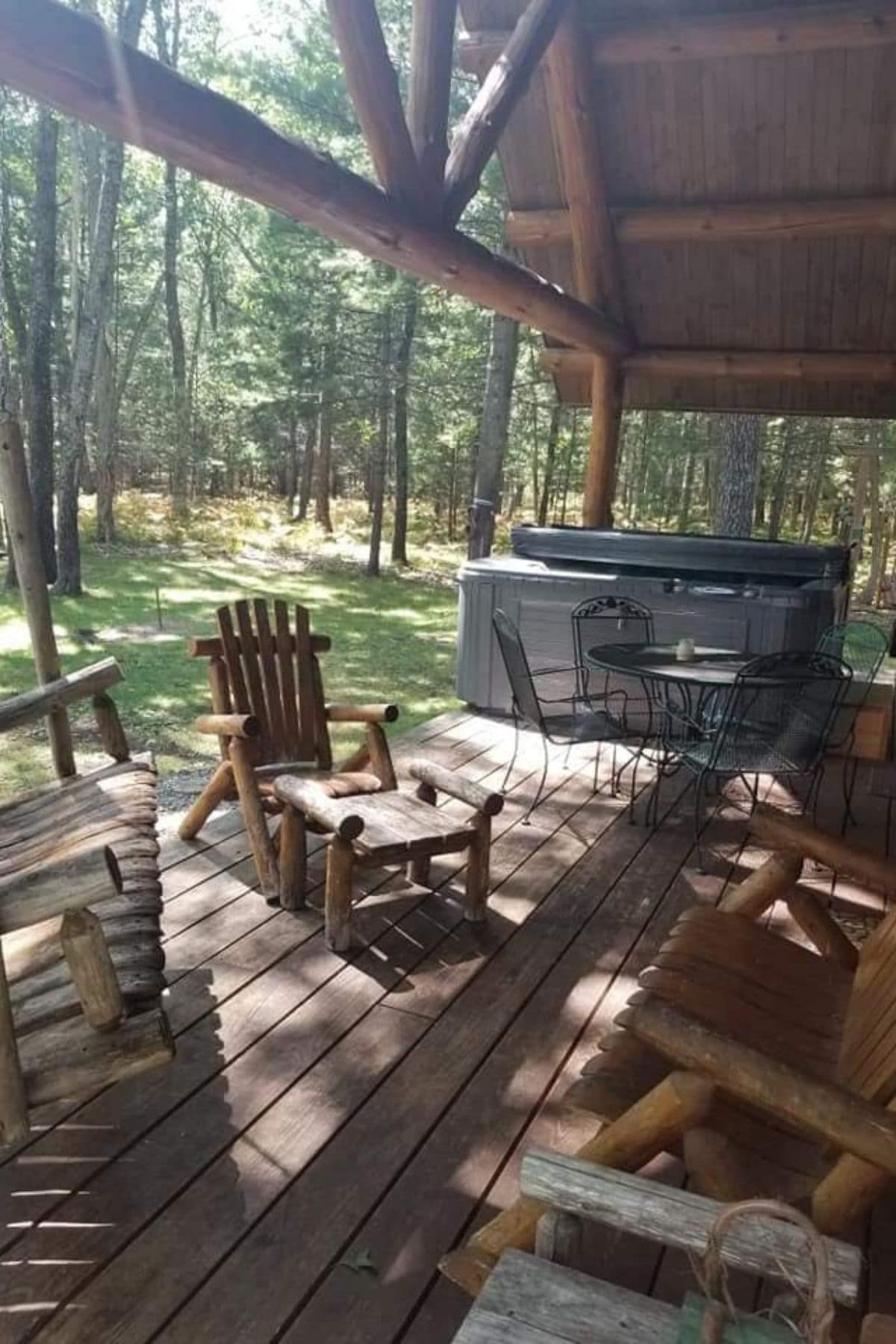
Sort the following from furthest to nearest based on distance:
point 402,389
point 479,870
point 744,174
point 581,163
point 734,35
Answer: point 402,389 < point 744,174 < point 581,163 < point 734,35 < point 479,870

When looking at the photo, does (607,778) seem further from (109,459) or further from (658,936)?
(109,459)

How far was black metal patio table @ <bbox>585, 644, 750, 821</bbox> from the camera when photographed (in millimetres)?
3725

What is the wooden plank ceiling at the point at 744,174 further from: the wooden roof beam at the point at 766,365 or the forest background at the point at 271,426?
the forest background at the point at 271,426

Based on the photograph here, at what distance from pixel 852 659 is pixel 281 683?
10.7 feet

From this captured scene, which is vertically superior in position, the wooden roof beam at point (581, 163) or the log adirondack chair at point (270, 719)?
the wooden roof beam at point (581, 163)

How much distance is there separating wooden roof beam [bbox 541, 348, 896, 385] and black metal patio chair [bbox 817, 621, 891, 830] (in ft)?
7.48

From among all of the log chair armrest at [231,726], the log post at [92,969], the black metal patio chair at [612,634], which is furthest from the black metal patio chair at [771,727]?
the log post at [92,969]

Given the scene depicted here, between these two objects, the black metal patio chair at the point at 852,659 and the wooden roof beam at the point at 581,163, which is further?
the wooden roof beam at the point at 581,163

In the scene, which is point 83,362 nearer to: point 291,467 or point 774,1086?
point 291,467

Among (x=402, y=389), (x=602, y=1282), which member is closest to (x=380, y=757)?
(x=602, y=1282)

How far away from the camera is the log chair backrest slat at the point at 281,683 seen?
3.51m

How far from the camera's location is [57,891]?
1.36 meters

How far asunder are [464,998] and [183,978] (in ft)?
2.49

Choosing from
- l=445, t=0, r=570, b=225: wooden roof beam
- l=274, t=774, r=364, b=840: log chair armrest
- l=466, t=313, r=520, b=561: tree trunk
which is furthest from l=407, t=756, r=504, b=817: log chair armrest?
l=466, t=313, r=520, b=561: tree trunk
